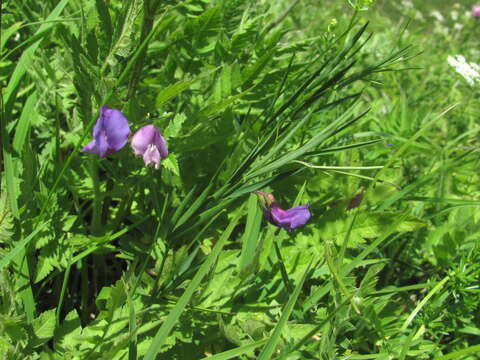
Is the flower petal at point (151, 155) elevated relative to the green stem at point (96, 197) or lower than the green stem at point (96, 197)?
elevated

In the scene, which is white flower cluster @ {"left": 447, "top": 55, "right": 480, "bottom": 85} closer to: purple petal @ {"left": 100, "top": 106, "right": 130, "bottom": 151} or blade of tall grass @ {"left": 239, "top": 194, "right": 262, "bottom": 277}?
blade of tall grass @ {"left": 239, "top": 194, "right": 262, "bottom": 277}

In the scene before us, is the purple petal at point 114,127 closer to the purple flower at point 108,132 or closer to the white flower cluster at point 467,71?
the purple flower at point 108,132

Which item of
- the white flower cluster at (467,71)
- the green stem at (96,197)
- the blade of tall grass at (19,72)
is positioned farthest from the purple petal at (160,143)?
the white flower cluster at (467,71)

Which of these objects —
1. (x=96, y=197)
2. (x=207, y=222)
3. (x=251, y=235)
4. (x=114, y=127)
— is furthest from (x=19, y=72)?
(x=251, y=235)

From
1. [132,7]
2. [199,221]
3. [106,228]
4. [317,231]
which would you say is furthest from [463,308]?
[132,7]

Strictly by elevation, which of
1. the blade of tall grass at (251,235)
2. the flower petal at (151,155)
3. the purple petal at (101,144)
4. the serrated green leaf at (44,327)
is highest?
the purple petal at (101,144)

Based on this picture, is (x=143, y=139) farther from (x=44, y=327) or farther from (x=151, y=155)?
(x=44, y=327)
